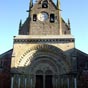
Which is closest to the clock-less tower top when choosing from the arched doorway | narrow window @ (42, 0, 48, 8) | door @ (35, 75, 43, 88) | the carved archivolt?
narrow window @ (42, 0, 48, 8)

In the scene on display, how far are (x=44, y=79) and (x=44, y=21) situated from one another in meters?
7.62

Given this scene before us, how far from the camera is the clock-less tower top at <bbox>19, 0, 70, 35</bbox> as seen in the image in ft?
108

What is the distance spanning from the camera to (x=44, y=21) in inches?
1313

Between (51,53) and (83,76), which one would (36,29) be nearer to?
(51,53)

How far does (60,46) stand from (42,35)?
8.97ft

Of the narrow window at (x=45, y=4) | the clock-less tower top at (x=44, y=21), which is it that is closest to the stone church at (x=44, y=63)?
the clock-less tower top at (x=44, y=21)

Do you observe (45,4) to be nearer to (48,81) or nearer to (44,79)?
(44,79)

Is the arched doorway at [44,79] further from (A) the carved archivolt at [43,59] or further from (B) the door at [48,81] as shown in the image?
(A) the carved archivolt at [43,59]

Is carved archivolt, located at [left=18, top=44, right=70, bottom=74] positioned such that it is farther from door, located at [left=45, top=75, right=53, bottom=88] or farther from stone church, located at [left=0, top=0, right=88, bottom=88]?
door, located at [left=45, top=75, right=53, bottom=88]

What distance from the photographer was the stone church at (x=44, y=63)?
2962cm

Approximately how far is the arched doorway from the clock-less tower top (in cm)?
522

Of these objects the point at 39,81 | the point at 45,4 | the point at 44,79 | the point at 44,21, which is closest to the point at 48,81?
the point at 44,79

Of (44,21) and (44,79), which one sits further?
(44,21)

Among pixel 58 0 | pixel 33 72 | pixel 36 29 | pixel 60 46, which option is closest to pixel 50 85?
pixel 33 72
